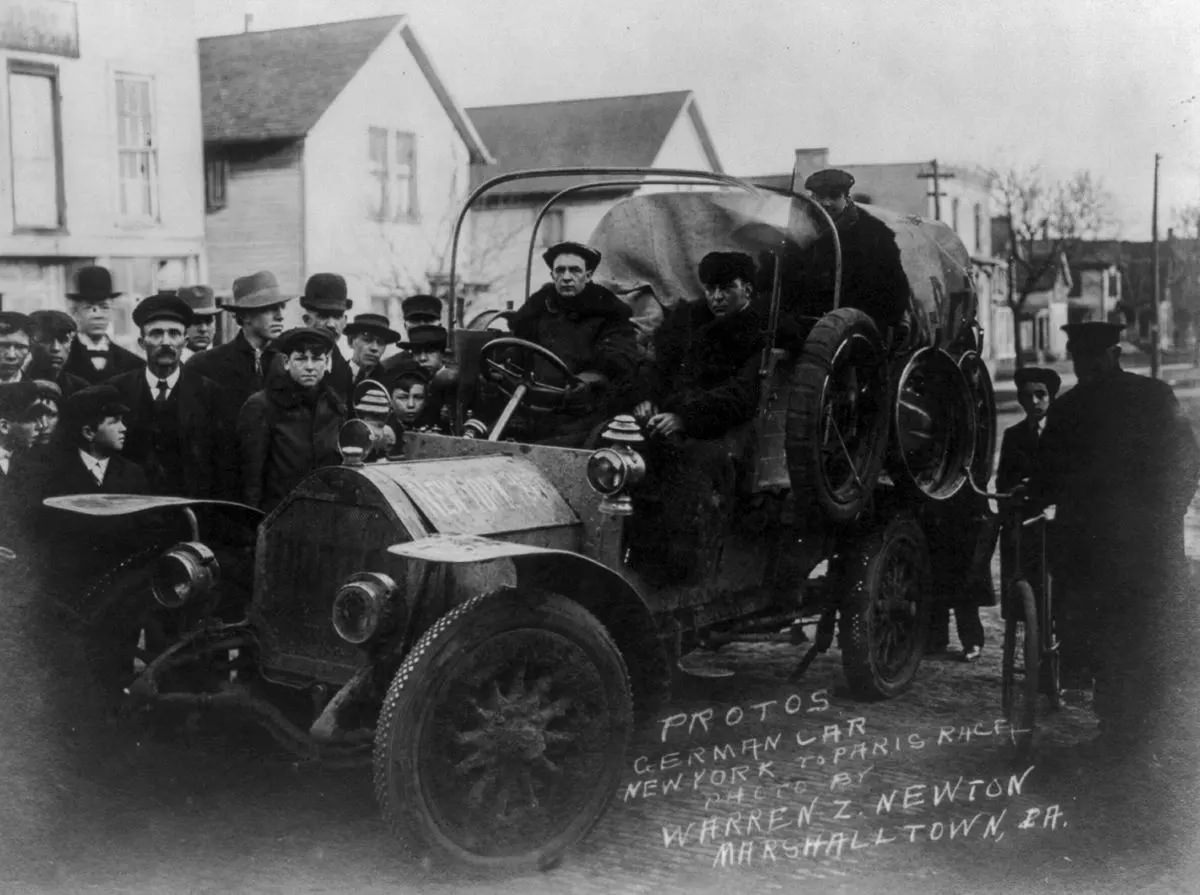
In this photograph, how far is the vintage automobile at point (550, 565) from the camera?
13.5ft

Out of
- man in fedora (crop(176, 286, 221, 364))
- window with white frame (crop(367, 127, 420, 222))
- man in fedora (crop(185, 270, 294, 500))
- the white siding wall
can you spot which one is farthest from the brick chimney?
window with white frame (crop(367, 127, 420, 222))

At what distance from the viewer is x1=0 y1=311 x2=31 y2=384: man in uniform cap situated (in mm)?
5473

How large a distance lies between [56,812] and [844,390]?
3.70m

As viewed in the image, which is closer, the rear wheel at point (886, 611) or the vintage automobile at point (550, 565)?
the vintage automobile at point (550, 565)

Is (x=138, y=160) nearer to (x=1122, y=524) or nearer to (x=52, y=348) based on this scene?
(x=52, y=348)

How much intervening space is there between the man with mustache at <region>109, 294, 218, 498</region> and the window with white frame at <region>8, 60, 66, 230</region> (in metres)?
0.70

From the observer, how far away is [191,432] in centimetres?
614

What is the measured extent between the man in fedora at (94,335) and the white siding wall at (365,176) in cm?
484

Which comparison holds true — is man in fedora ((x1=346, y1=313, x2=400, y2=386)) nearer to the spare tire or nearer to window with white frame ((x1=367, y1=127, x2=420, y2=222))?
the spare tire

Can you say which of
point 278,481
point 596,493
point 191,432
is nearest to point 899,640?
point 596,493

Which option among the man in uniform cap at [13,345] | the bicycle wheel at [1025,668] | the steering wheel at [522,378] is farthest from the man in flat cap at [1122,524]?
the man in uniform cap at [13,345]

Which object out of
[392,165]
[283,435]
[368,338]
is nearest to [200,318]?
[368,338]

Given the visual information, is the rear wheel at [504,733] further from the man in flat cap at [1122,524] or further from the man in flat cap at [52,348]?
the man in flat cap at [52,348]

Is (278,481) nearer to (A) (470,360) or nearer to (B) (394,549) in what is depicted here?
(A) (470,360)
